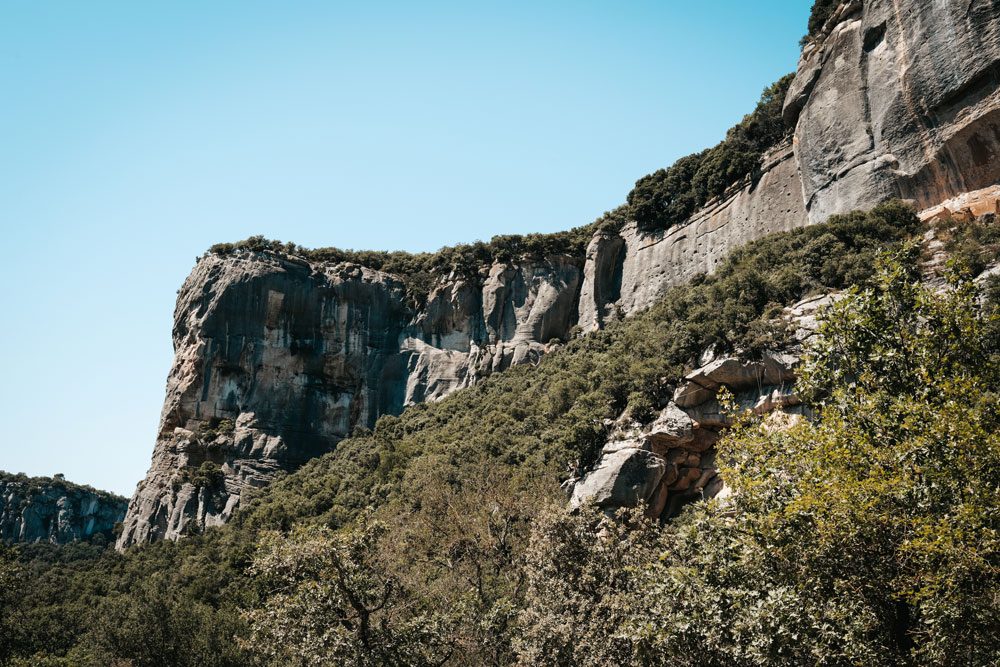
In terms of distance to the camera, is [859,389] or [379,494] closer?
[859,389]

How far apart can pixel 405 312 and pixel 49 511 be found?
7508 centimetres

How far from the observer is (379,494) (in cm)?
→ 4691

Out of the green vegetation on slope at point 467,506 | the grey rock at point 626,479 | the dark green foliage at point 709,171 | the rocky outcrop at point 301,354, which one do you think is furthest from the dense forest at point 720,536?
the rocky outcrop at point 301,354

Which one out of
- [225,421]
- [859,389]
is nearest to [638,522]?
[859,389]

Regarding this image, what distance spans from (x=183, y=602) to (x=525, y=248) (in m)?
48.0

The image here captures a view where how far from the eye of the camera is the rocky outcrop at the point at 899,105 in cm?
3219

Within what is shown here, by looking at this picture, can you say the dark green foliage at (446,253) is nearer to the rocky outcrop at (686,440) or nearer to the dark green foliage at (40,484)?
the rocky outcrop at (686,440)

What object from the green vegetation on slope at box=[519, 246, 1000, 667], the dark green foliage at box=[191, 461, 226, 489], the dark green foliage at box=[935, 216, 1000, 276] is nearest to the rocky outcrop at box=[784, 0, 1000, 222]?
the dark green foliage at box=[935, 216, 1000, 276]

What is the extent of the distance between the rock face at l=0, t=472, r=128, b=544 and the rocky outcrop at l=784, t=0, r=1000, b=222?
115 meters

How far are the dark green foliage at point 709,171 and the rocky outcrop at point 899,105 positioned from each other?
20.5 feet

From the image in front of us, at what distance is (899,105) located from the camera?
3609cm

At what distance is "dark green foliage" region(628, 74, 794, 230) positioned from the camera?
168 ft

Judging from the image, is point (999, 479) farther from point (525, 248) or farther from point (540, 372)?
point (525, 248)

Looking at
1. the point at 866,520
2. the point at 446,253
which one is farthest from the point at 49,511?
the point at 866,520
